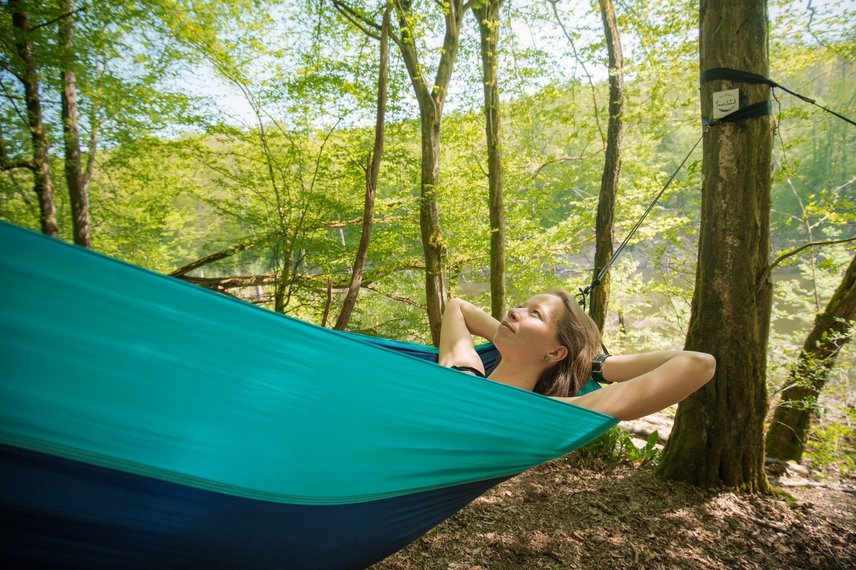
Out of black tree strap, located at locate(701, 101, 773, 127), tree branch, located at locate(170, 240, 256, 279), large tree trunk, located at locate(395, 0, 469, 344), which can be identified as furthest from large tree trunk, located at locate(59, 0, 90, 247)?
black tree strap, located at locate(701, 101, 773, 127)

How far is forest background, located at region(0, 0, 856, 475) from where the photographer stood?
3646 millimetres

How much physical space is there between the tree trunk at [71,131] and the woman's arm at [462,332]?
11.9 ft

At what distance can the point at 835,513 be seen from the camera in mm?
1771

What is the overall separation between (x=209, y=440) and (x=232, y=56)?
4903 mm

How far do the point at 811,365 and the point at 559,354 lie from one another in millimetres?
1809

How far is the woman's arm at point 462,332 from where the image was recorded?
58.6 inches

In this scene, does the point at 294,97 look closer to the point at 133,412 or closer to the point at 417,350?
the point at 417,350

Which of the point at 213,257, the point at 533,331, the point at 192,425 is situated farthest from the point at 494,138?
the point at 192,425

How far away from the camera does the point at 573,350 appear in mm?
1364

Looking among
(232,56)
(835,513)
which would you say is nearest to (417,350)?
(835,513)

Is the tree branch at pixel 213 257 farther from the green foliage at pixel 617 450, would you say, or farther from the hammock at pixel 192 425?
the hammock at pixel 192 425

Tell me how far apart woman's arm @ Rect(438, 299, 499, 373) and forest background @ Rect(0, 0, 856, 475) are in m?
2.07

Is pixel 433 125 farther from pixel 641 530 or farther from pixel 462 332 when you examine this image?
pixel 641 530

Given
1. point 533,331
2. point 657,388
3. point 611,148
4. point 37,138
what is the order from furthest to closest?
point 611,148, point 37,138, point 533,331, point 657,388
